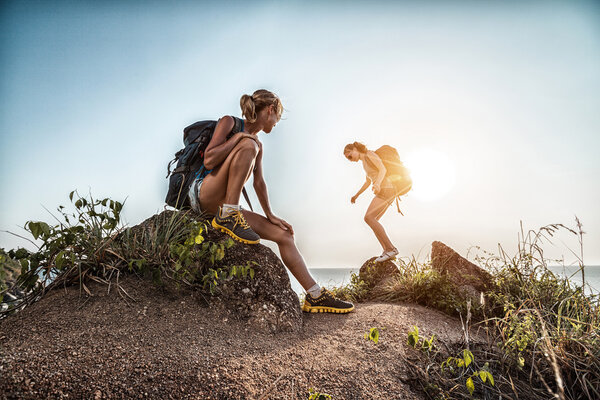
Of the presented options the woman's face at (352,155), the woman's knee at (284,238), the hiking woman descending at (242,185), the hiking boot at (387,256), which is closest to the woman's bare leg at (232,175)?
the hiking woman descending at (242,185)

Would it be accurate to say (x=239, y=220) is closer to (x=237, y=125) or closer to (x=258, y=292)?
(x=258, y=292)

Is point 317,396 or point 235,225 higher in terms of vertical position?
point 235,225

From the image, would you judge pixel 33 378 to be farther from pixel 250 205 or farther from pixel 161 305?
pixel 250 205

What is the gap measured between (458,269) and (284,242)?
293 cm

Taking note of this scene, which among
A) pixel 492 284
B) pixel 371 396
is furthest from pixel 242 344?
pixel 492 284

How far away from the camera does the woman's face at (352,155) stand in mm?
6301

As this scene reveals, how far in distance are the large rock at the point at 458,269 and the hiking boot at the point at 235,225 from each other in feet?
9.35

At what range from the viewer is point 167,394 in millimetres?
1583

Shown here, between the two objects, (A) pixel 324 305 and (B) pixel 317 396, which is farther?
(A) pixel 324 305

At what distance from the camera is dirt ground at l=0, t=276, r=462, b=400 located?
1560 millimetres

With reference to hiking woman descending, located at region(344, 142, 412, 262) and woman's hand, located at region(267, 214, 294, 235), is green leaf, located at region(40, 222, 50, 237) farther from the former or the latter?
hiking woman descending, located at region(344, 142, 412, 262)

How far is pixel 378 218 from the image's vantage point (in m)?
5.96

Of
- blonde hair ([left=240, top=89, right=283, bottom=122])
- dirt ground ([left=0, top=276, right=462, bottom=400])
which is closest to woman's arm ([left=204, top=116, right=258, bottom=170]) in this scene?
blonde hair ([left=240, top=89, right=283, bottom=122])

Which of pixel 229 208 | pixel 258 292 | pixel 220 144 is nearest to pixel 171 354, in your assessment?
pixel 258 292
